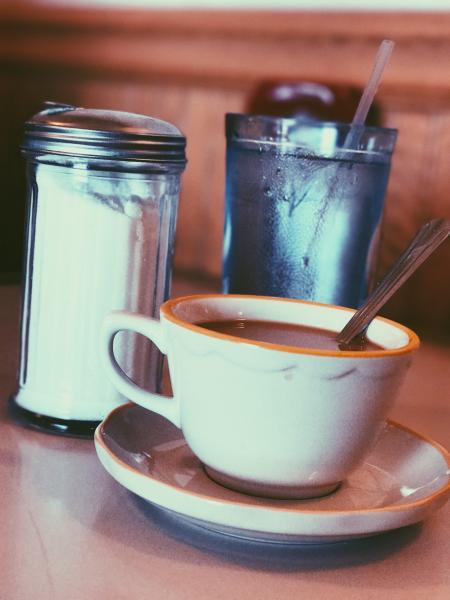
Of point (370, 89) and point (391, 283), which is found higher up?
point (370, 89)

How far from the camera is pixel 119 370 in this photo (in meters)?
0.54

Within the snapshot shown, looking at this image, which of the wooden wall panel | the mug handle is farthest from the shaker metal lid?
the wooden wall panel

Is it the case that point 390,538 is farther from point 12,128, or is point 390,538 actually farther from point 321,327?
point 12,128

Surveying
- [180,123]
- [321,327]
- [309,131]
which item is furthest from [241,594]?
[180,123]

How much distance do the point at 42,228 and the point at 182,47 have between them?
2.53 ft

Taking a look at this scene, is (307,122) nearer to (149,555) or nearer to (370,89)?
(370,89)

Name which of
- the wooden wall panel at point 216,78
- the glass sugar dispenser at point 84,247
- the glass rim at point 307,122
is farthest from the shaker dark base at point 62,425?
the wooden wall panel at point 216,78

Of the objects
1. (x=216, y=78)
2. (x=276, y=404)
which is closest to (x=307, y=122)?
(x=276, y=404)

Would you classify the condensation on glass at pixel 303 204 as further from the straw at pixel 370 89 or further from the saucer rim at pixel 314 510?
the saucer rim at pixel 314 510

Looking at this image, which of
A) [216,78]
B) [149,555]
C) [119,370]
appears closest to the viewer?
[149,555]

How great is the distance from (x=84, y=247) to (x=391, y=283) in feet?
0.65

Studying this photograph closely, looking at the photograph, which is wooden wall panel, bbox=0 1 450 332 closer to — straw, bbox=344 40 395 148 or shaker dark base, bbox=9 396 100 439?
straw, bbox=344 40 395 148

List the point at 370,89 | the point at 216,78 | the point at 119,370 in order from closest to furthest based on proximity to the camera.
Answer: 1. the point at 119,370
2. the point at 370,89
3. the point at 216,78

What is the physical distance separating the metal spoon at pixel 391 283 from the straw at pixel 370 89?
0.22m
